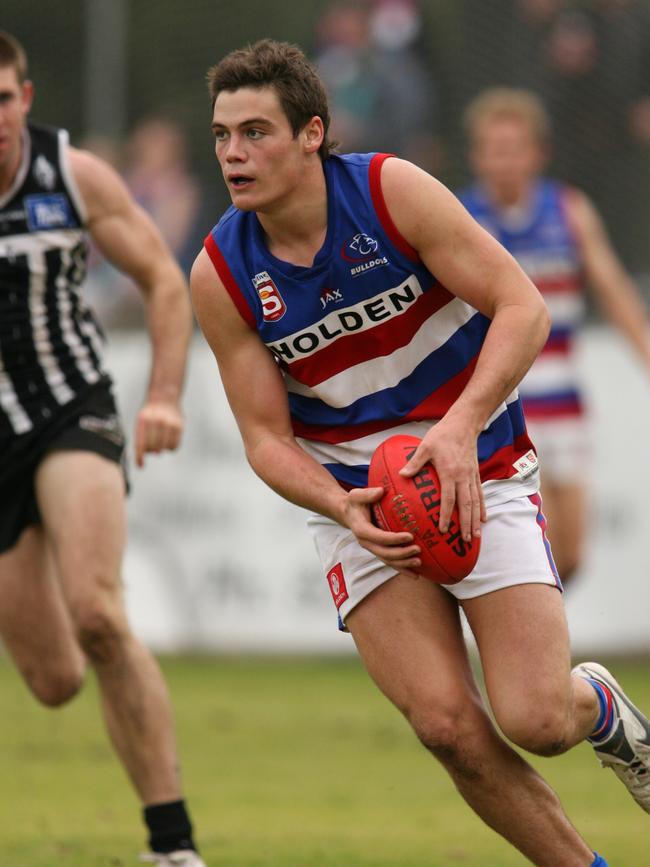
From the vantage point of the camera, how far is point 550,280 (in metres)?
9.98

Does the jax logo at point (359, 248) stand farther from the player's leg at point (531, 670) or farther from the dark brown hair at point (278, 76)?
the player's leg at point (531, 670)

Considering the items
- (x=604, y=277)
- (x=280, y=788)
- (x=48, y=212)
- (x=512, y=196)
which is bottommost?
(x=280, y=788)

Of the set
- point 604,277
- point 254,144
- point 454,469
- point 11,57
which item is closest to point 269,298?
point 254,144

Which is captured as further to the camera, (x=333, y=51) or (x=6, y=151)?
(x=333, y=51)

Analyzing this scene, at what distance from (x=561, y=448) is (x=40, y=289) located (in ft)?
14.4

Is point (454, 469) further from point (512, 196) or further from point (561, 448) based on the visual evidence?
point (512, 196)

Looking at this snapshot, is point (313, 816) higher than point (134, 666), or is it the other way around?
point (134, 666)

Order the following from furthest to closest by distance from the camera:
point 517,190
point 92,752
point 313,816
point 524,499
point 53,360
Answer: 1. point 517,190
2. point 92,752
3. point 313,816
4. point 53,360
5. point 524,499

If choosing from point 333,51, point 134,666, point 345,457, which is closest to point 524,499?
point 345,457

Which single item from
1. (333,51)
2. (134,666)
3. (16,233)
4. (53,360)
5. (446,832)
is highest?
(333,51)

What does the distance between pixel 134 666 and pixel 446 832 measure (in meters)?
1.57

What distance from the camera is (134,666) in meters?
6.03

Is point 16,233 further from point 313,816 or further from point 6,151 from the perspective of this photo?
point 313,816

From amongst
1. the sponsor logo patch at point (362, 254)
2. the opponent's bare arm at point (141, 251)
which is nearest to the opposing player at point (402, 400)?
the sponsor logo patch at point (362, 254)
